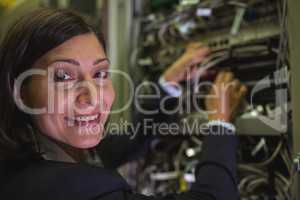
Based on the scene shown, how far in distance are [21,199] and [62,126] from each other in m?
0.17

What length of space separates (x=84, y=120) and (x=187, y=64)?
468 mm

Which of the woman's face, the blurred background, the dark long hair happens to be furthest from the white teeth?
the blurred background

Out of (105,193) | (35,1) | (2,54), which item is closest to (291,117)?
(105,193)

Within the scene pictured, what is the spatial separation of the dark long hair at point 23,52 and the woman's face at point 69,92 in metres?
0.02

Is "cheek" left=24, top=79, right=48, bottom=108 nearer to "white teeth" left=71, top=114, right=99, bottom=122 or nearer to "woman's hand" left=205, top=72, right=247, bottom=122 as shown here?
"white teeth" left=71, top=114, right=99, bottom=122

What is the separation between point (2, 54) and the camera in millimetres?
726

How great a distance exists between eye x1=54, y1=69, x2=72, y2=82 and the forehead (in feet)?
0.09

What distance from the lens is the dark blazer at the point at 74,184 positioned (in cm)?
62

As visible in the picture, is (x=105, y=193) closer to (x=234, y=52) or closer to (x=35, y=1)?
(x=234, y=52)

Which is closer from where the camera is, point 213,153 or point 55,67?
point 55,67

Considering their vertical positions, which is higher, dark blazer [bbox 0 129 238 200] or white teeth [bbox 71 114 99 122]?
white teeth [bbox 71 114 99 122]

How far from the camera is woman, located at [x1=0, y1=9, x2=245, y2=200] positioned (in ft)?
2.25

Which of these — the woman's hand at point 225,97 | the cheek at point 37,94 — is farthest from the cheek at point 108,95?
the woman's hand at point 225,97

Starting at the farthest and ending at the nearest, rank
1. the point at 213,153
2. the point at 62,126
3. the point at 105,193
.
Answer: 1. the point at 213,153
2. the point at 62,126
3. the point at 105,193
